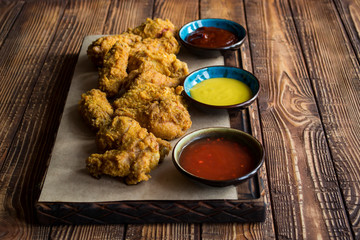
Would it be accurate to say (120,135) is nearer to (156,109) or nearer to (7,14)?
(156,109)

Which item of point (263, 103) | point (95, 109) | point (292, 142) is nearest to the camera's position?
point (95, 109)

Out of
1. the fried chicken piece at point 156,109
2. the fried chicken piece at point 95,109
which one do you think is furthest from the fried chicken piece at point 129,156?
the fried chicken piece at point 95,109

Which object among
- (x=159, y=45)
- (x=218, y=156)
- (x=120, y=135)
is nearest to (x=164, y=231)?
(x=218, y=156)

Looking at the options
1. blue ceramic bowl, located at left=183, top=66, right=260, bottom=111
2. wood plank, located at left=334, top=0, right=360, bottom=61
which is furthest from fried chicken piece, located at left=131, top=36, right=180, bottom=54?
wood plank, located at left=334, top=0, right=360, bottom=61

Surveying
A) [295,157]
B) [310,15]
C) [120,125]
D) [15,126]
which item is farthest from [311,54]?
[15,126]

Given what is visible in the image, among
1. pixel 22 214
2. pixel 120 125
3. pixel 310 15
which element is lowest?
pixel 310 15

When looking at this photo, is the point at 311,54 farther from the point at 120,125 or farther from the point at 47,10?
the point at 47,10
